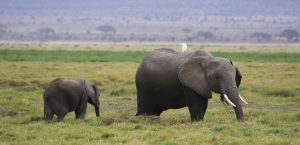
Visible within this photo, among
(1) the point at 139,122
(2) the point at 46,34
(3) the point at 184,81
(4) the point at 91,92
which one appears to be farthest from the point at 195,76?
(2) the point at 46,34

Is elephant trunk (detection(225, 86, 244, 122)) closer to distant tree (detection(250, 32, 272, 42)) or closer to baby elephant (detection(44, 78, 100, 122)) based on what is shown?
baby elephant (detection(44, 78, 100, 122))

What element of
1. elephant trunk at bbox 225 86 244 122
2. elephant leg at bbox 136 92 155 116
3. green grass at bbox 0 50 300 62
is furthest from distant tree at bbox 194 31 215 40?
elephant trunk at bbox 225 86 244 122

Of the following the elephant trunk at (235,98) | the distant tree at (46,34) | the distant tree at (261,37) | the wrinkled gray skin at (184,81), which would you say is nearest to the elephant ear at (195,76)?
the wrinkled gray skin at (184,81)

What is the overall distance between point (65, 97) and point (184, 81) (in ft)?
9.18

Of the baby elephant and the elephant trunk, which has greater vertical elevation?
the elephant trunk

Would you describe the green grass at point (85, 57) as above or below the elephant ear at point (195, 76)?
below

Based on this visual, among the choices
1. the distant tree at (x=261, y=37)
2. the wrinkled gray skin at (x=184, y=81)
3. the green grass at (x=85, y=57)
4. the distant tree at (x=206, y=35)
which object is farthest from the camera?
the distant tree at (x=206, y=35)

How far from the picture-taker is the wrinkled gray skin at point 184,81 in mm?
14586

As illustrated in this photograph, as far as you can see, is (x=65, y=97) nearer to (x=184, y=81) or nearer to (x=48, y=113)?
(x=48, y=113)

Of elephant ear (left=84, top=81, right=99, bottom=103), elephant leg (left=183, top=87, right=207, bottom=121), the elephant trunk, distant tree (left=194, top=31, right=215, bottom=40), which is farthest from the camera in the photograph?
distant tree (left=194, top=31, right=215, bottom=40)

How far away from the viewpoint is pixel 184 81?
1497 cm

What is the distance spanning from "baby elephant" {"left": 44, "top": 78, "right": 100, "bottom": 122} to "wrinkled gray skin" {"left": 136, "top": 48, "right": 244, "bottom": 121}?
1260 millimetres

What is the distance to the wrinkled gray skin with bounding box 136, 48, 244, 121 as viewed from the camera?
47.9 ft

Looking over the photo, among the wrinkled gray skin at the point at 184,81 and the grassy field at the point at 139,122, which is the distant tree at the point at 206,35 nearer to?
the grassy field at the point at 139,122
